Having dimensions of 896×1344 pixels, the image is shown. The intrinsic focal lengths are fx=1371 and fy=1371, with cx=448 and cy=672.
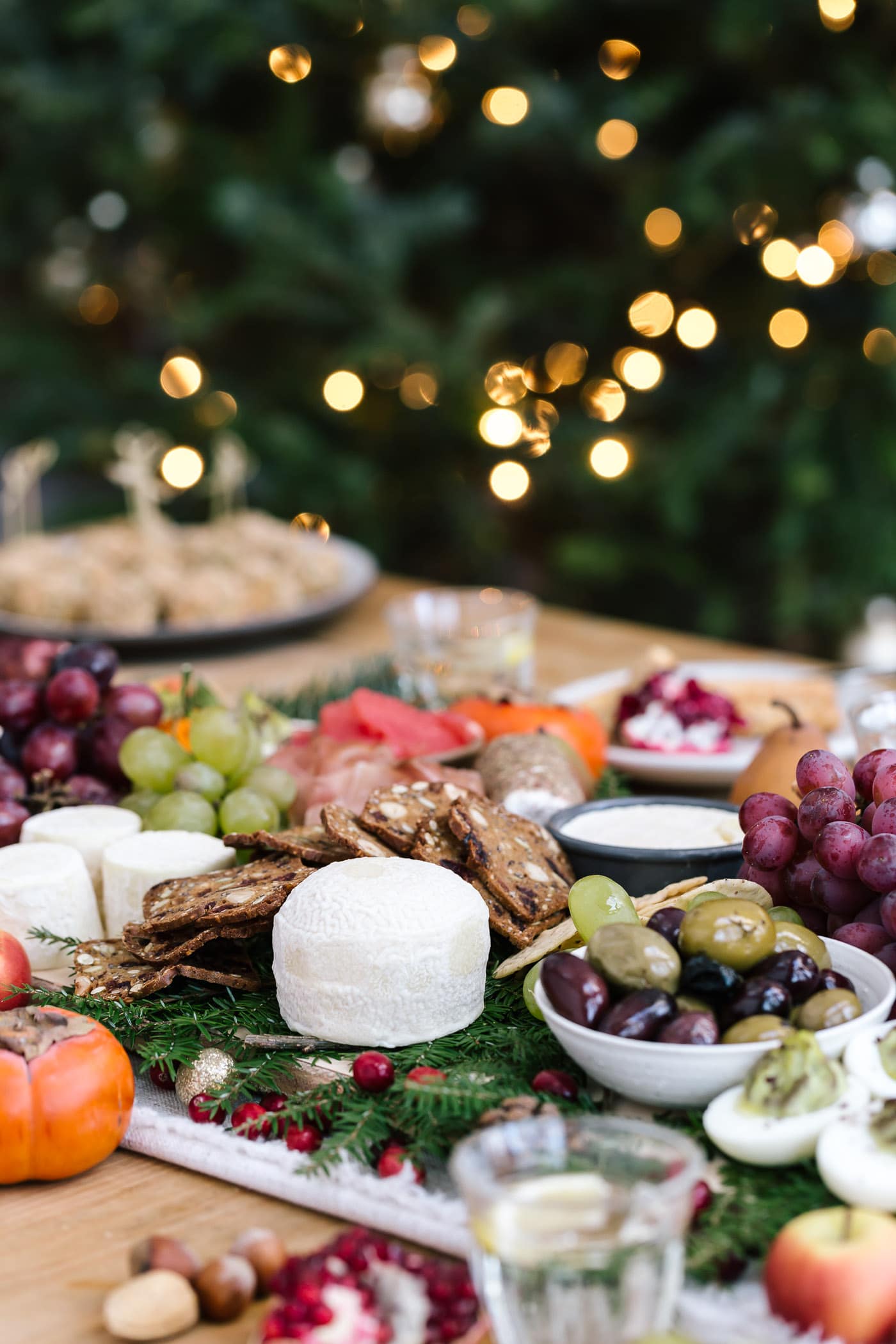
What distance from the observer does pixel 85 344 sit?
355 cm

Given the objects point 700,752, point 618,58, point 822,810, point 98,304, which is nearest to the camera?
point 822,810

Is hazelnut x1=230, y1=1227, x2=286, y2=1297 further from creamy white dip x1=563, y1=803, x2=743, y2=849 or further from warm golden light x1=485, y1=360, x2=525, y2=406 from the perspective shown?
warm golden light x1=485, y1=360, x2=525, y2=406

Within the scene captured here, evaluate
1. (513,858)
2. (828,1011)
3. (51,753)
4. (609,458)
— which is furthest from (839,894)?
(609,458)

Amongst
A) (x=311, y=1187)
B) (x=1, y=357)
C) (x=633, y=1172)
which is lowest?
(x=311, y=1187)

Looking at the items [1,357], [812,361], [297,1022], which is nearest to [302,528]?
[1,357]

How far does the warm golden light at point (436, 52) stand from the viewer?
113 inches

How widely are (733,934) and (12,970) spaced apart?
21.6 inches

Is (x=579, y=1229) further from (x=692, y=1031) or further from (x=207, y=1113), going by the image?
(x=207, y=1113)

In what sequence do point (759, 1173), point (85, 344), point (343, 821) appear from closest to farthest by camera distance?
point (759, 1173)
point (343, 821)
point (85, 344)

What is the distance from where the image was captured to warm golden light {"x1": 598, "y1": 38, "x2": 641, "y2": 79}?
298cm

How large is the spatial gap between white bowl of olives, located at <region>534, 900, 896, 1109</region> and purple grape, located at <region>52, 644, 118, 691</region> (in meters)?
0.75

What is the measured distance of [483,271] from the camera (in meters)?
3.29

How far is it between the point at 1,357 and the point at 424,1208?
2960 mm

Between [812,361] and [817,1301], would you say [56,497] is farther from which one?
[817,1301]
